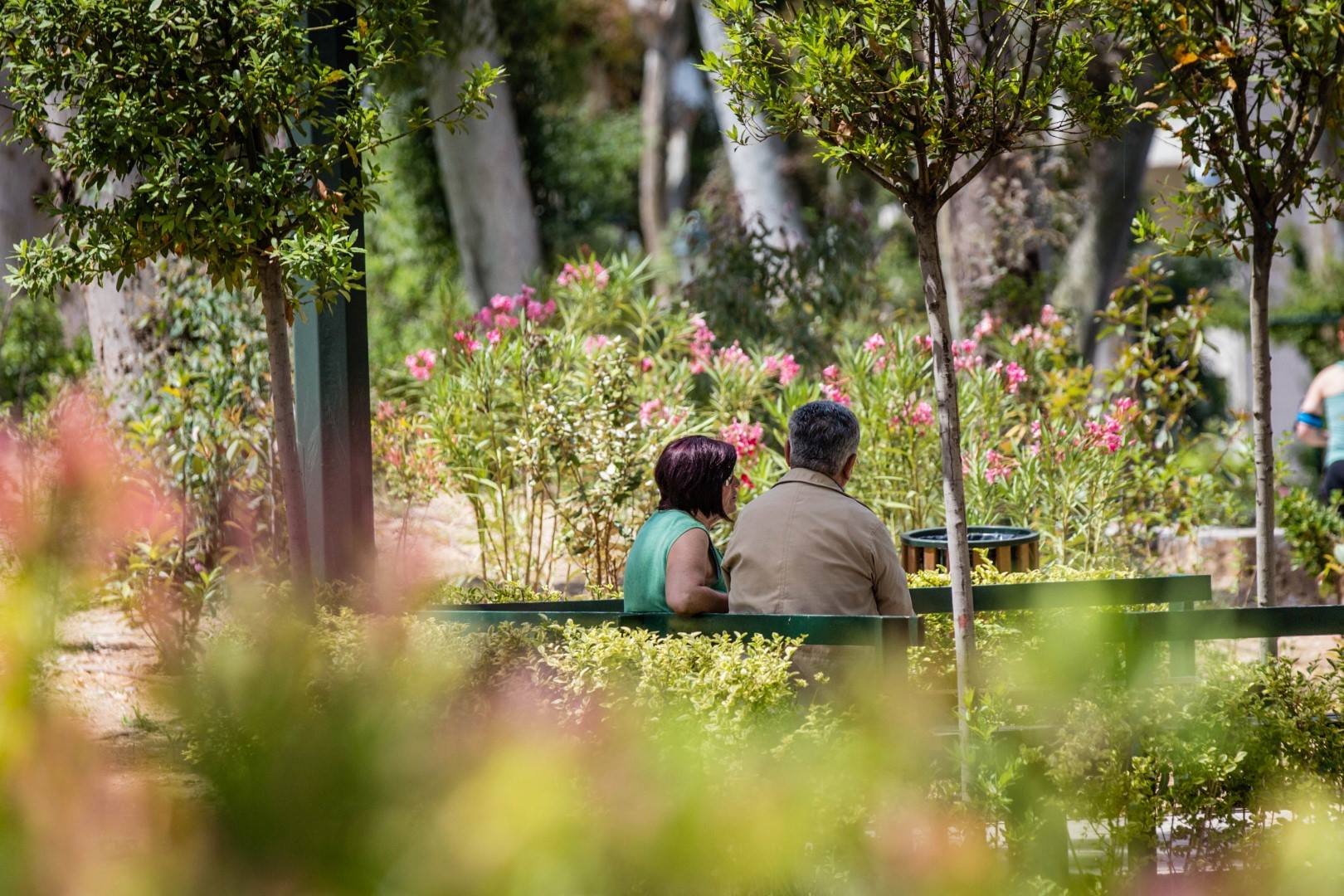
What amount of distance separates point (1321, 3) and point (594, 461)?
10.2ft

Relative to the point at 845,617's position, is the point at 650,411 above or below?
above

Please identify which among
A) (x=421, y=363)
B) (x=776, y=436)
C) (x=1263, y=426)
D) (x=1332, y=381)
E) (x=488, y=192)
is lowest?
(x=1263, y=426)

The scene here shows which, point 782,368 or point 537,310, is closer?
point 782,368

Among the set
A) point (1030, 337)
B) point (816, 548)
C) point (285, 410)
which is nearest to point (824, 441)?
point (816, 548)

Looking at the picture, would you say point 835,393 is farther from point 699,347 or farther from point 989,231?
point 989,231

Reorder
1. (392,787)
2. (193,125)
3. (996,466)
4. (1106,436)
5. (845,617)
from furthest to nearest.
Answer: (996,466) → (1106,436) → (193,125) → (845,617) → (392,787)

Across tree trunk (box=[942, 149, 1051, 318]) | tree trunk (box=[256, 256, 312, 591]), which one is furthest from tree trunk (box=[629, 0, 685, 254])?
tree trunk (box=[256, 256, 312, 591])

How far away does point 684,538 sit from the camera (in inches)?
138

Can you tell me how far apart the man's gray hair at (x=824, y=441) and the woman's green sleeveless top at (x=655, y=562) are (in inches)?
12.5

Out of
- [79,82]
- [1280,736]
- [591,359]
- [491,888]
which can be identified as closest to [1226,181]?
[1280,736]

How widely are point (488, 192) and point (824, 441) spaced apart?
11940 millimetres

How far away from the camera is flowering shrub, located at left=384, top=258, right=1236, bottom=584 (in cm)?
580

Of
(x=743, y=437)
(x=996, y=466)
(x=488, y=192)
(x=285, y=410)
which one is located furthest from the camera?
(x=488, y=192)

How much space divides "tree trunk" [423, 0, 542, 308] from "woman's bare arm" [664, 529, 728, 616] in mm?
11240
